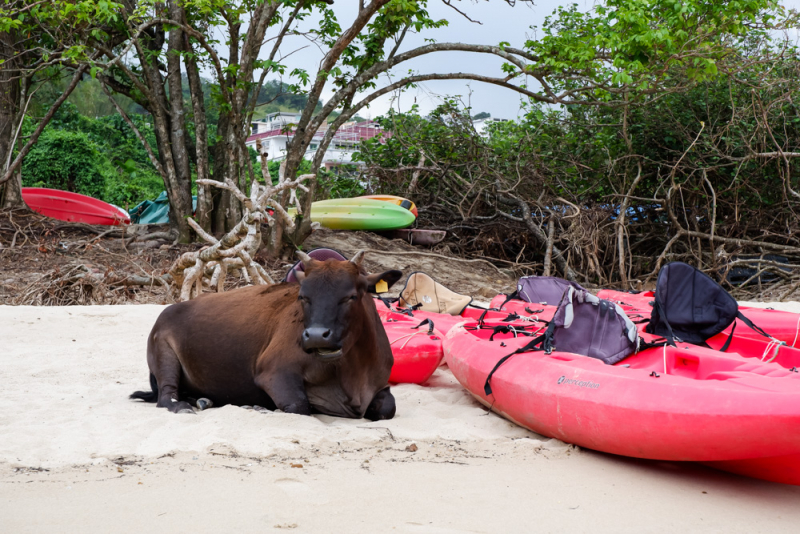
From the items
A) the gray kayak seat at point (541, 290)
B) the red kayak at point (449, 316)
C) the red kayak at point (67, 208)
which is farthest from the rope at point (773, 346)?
the red kayak at point (67, 208)

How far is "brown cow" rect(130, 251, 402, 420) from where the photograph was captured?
400 cm

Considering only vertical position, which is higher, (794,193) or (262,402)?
(794,193)

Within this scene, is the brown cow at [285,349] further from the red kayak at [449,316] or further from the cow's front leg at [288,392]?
the red kayak at [449,316]

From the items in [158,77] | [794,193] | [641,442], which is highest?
[158,77]

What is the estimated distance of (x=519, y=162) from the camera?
528 inches

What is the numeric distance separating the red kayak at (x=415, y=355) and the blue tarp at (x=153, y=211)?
12100 millimetres

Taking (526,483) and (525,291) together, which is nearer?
(526,483)

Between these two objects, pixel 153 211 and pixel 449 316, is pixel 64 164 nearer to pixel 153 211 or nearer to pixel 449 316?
pixel 153 211

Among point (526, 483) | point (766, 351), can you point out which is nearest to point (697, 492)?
point (526, 483)

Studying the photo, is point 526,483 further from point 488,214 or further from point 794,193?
point 488,214

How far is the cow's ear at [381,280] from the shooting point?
430 centimetres

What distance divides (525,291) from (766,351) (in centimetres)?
374

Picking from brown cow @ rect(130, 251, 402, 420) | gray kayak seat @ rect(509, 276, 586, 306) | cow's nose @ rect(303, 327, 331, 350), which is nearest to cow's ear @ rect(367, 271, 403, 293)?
brown cow @ rect(130, 251, 402, 420)

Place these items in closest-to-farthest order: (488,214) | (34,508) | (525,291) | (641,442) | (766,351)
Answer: (34,508), (641,442), (766,351), (525,291), (488,214)
